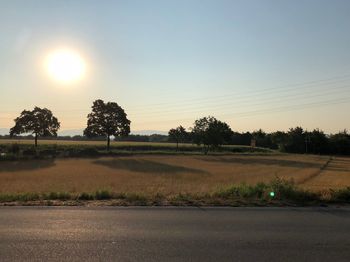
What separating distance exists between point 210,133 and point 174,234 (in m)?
108

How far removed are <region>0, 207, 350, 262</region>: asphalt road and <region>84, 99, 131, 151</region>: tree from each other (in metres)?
94.0

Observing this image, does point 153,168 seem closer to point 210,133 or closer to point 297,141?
point 210,133

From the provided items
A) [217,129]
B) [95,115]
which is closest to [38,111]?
[95,115]

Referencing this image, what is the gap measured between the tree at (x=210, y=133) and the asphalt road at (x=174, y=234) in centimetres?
10488

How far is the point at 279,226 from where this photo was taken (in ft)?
30.5

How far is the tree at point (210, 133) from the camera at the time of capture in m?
116

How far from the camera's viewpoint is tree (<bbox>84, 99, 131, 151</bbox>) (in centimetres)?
10481

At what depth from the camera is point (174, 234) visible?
8.52 meters

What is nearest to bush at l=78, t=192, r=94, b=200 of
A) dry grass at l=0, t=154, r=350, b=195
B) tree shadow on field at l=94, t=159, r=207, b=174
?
dry grass at l=0, t=154, r=350, b=195

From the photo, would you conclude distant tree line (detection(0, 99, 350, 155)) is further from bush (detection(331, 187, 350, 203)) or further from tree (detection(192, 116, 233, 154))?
bush (detection(331, 187, 350, 203))

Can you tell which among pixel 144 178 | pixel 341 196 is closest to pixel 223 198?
pixel 341 196

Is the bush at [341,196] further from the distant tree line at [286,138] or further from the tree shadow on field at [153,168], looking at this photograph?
the distant tree line at [286,138]

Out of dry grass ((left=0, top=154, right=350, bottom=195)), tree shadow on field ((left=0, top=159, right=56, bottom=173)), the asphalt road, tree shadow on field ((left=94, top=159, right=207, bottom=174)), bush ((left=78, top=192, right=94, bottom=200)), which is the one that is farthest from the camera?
tree shadow on field ((left=0, top=159, right=56, bottom=173))

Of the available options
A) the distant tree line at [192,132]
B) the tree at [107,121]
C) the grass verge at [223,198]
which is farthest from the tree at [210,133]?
the grass verge at [223,198]
